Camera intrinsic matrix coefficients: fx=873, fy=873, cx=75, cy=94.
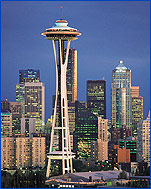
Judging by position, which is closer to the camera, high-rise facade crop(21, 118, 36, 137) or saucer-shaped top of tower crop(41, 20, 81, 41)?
saucer-shaped top of tower crop(41, 20, 81, 41)

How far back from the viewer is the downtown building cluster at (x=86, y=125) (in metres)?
59.3

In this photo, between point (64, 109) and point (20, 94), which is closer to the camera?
point (64, 109)

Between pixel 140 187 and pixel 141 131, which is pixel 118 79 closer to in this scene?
pixel 141 131

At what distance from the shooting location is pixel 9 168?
5709 cm

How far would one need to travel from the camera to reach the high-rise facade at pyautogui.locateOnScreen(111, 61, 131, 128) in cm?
8501

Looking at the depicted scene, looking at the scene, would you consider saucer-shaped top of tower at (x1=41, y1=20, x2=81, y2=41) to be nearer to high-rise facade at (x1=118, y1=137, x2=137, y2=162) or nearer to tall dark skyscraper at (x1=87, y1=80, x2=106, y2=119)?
high-rise facade at (x1=118, y1=137, x2=137, y2=162)

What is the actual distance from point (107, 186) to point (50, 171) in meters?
6.77

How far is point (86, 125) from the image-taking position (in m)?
73.1

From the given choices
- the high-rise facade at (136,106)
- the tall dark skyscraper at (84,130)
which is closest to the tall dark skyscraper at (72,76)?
the tall dark skyscraper at (84,130)

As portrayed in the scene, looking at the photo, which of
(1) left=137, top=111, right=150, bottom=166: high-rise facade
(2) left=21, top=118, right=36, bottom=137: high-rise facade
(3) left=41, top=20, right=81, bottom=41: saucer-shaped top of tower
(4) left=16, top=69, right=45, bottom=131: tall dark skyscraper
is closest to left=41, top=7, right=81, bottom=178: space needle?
(3) left=41, top=20, right=81, bottom=41: saucer-shaped top of tower

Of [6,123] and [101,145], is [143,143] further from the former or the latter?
[6,123]

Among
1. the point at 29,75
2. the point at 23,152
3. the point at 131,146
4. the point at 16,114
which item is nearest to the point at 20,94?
the point at 29,75

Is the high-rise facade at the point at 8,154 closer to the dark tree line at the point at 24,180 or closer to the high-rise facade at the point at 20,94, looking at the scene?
the dark tree line at the point at 24,180

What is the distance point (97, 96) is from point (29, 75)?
34.8 feet
